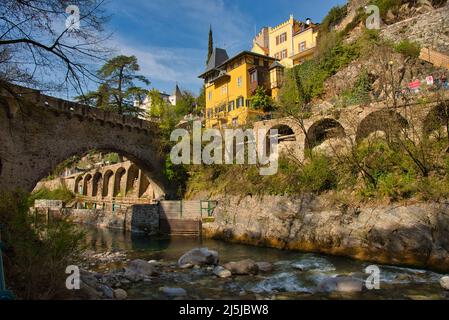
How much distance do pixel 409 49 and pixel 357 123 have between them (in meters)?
10.0

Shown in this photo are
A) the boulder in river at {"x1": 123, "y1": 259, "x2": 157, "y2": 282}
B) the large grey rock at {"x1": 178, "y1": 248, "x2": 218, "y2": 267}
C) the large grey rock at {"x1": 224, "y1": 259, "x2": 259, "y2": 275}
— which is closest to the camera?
the boulder in river at {"x1": 123, "y1": 259, "x2": 157, "y2": 282}

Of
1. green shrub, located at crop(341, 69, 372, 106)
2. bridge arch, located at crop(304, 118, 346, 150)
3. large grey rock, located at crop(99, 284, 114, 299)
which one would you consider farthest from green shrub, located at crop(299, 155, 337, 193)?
large grey rock, located at crop(99, 284, 114, 299)

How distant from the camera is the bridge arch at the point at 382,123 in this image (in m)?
15.6

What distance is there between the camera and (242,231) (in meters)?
18.5

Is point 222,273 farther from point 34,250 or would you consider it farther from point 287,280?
point 34,250

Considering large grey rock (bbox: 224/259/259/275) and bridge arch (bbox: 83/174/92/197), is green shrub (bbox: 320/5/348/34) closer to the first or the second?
large grey rock (bbox: 224/259/259/275)

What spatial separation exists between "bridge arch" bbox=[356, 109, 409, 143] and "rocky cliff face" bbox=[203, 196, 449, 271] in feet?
13.8

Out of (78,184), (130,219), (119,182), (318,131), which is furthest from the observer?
(78,184)

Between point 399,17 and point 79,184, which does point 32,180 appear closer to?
point 79,184

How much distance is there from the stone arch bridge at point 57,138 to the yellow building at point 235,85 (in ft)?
29.1

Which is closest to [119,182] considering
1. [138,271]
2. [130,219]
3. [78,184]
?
[78,184]

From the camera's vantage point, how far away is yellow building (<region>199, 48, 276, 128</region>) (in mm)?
35812

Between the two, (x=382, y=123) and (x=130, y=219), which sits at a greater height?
(x=382, y=123)

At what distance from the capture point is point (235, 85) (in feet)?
123
